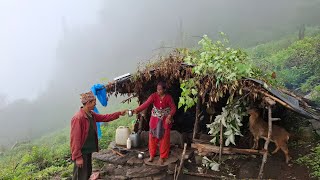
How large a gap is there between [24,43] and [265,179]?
109m

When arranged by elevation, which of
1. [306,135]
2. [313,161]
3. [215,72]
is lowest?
[313,161]

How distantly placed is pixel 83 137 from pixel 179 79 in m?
3.20

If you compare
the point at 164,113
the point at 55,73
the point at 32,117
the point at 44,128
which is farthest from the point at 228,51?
the point at 55,73

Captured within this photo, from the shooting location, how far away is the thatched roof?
23.3 ft

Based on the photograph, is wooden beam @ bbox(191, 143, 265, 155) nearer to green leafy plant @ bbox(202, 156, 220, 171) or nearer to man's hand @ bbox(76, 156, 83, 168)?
green leafy plant @ bbox(202, 156, 220, 171)

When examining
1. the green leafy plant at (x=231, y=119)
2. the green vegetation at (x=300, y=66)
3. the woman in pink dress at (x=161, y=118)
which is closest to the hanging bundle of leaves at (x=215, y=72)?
the green leafy plant at (x=231, y=119)

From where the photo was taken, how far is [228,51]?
775cm

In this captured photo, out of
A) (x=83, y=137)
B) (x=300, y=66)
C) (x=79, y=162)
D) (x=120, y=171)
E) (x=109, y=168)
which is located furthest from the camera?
(x=300, y=66)

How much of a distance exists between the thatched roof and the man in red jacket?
8.01ft

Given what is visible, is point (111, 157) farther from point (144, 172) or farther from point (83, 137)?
point (83, 137)

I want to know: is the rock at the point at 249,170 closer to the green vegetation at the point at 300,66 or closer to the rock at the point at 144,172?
the rock at the point at 144,172

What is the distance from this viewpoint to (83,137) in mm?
6453

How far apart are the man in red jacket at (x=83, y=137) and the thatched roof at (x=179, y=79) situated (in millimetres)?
2442

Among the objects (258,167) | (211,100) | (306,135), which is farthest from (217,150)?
(306,135)
